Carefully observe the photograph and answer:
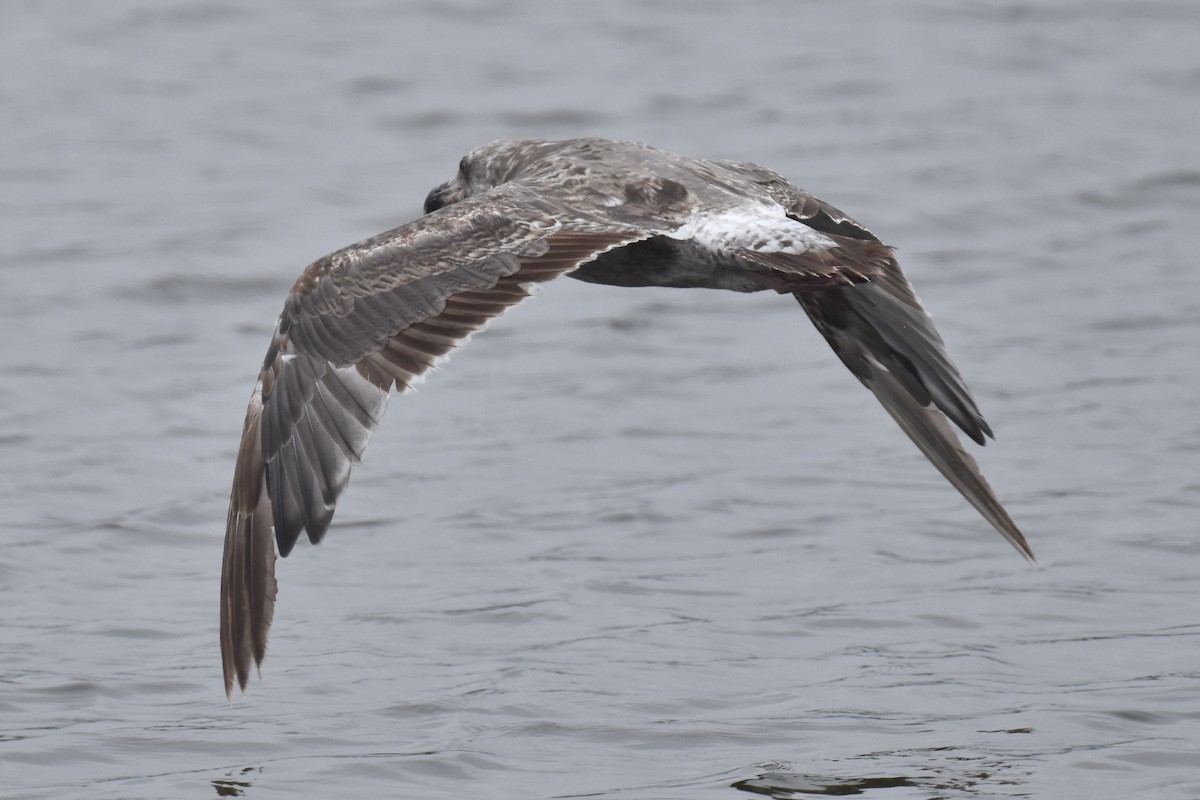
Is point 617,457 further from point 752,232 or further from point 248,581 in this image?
point 248,581

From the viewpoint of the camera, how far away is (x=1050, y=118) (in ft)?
48.5

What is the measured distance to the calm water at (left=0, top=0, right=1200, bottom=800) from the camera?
6242 mm

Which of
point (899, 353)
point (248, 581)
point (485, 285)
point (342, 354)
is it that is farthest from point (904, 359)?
point (248, 581)

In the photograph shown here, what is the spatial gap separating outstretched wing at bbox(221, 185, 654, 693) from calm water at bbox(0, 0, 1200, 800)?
0.61 m

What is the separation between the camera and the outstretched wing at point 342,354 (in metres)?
5.95

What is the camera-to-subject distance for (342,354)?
609 centimetres

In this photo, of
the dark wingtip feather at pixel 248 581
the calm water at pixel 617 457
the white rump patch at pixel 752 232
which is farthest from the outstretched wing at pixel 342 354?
the calm water at pixel 617 457

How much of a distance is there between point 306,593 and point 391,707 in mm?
1233

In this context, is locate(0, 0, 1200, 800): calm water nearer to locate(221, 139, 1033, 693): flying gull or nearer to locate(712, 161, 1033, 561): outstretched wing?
locate(712, 161, 1033, 561): outstretched wing

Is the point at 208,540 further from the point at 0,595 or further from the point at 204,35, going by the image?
the point at 204,35

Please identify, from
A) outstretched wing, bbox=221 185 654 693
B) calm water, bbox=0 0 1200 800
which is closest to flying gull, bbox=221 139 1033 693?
outstretched wing, bbox=221 185 654 693

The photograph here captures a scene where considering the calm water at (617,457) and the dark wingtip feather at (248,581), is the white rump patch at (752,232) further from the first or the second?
the dark wingtip feather at (248,581)

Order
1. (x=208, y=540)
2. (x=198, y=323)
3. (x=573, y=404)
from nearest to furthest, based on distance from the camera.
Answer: (x=208, y=540) < (x=573, y=404) < (x=198, y=323)

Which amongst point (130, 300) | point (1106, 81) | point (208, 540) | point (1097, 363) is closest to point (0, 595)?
point (208, 540)
